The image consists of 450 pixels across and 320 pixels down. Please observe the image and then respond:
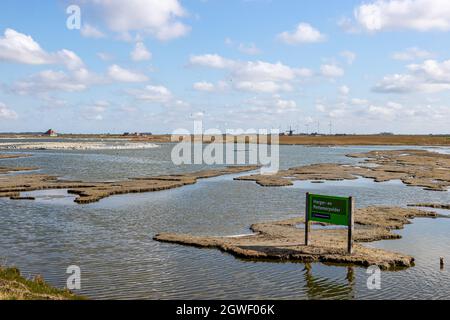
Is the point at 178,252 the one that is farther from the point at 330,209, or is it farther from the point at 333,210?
the point at 333,210

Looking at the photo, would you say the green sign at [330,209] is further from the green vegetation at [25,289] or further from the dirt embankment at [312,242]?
the green vegetation at [25,289]

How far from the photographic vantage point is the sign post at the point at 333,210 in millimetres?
25827


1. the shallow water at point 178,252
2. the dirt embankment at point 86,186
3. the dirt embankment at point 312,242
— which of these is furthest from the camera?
the dirt embankment at point 86,186

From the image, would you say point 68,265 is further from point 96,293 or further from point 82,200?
point 82,200

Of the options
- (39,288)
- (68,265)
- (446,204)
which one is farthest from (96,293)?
(446,204)

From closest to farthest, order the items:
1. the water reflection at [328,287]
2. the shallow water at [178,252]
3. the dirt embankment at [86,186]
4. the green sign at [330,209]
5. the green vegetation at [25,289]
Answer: the green vegetation at [25,289], the water reflection at [328,287], the shallow water at [178,252], the green sign at [330,209], the dirt embankment at [86,186]

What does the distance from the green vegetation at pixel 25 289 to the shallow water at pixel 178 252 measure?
54.7 inches

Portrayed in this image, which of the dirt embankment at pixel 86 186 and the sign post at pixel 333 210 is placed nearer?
the sign post at pixel 333 210

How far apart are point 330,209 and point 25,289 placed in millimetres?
17128

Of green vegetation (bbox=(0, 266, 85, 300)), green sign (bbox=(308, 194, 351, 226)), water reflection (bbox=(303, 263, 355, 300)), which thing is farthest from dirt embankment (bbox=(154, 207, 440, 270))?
green vegetation (bbox=(0, 266, 85, 300))

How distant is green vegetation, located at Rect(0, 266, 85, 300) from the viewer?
16812 millimetres

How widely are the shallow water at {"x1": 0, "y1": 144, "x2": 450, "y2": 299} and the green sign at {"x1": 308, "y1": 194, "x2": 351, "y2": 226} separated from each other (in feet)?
10.0

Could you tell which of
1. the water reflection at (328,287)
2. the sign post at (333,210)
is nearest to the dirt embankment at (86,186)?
the sign post at (333,210)
